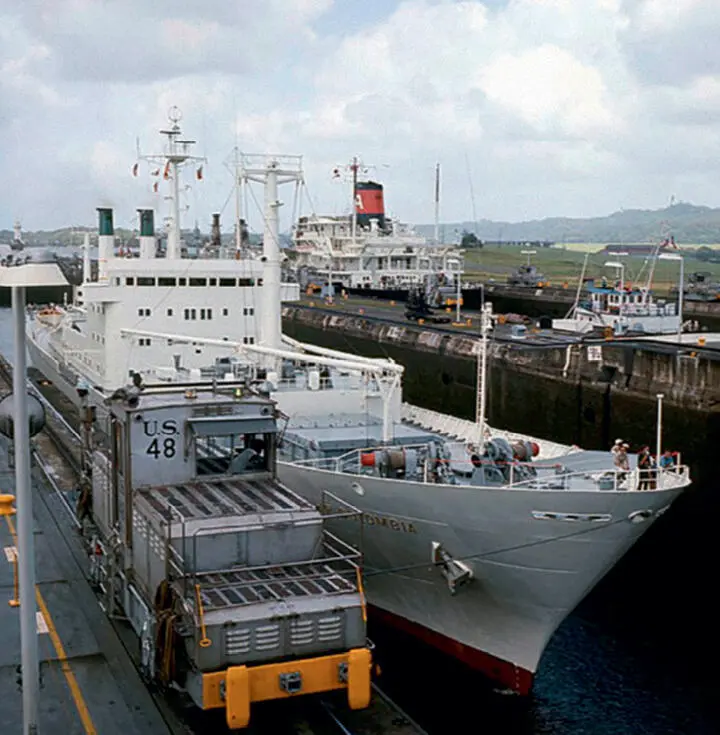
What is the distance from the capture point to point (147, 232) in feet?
138

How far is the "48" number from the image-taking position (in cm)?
1666

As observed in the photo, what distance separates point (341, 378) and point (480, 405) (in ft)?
24.1

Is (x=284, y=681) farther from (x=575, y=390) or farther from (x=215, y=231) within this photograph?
(x=215, y=231)

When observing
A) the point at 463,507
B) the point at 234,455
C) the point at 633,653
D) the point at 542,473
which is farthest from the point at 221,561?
the point at 633,653

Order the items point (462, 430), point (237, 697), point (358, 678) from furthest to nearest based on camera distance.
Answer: point (462, 430), point (358, 678), point (237, 697)

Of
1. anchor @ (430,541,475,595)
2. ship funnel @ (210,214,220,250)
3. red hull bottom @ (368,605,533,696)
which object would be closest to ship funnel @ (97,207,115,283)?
red hull bottom @ (368,605,533,696)

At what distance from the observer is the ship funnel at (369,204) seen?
313 ft

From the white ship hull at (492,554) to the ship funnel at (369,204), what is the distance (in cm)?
7661

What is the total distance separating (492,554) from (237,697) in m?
6.69

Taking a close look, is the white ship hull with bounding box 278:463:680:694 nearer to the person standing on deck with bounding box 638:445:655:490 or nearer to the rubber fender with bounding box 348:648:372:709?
the person standing on deck with bounding box 638:445:655:490

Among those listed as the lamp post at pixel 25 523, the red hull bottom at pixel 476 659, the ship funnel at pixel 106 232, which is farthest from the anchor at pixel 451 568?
the ship funnel at pixel 106 232

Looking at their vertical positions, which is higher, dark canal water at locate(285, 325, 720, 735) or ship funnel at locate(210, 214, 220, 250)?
ship funnel at locate(210, 214, 220, 250)

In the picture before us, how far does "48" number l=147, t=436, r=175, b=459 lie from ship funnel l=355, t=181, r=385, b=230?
79.3 m

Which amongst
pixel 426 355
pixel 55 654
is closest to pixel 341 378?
pixel 55 654
